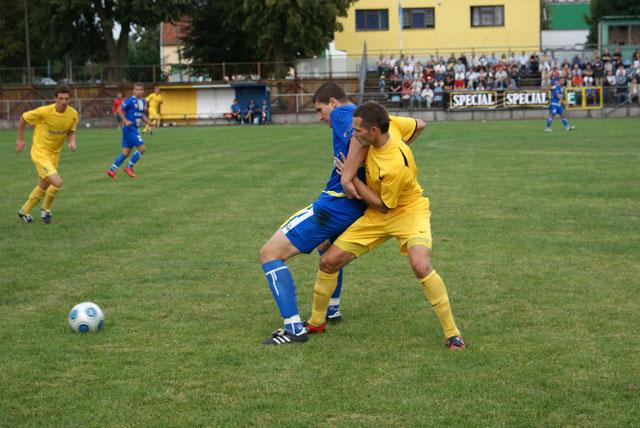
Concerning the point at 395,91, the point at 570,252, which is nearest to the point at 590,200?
the point at 570,252

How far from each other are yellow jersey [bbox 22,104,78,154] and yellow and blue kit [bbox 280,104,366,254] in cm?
744

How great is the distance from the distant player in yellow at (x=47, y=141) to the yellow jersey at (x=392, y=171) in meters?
7.58

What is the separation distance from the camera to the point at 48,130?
1291 cm

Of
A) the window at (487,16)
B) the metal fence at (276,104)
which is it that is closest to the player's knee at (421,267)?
the metal fence at (276,104)

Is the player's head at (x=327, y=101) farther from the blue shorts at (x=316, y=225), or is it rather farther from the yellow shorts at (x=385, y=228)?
the yellow shorts at (x=385, y=228)

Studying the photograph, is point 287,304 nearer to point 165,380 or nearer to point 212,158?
point 165,380

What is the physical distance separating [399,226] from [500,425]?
196 centimetres

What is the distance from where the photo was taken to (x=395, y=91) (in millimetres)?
43906

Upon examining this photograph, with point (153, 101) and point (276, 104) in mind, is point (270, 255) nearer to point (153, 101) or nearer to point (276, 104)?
point (153, 101)

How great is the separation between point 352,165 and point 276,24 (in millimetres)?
45130

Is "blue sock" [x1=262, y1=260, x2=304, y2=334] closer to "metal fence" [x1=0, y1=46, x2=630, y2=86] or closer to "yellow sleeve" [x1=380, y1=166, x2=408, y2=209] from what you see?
"yellow sleeve" [x1=380, y1=166, x2=408, y2=209]

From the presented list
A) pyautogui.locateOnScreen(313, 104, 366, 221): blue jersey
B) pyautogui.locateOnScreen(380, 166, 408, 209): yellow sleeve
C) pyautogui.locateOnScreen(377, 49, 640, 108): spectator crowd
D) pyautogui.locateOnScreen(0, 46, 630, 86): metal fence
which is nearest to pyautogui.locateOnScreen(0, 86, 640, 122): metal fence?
pyautogui.locateOnScreen(377, 49, 640, 108): spectator crowd

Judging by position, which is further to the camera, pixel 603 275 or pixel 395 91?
pixel 395 91

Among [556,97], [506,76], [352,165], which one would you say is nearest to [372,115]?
[352,165]
